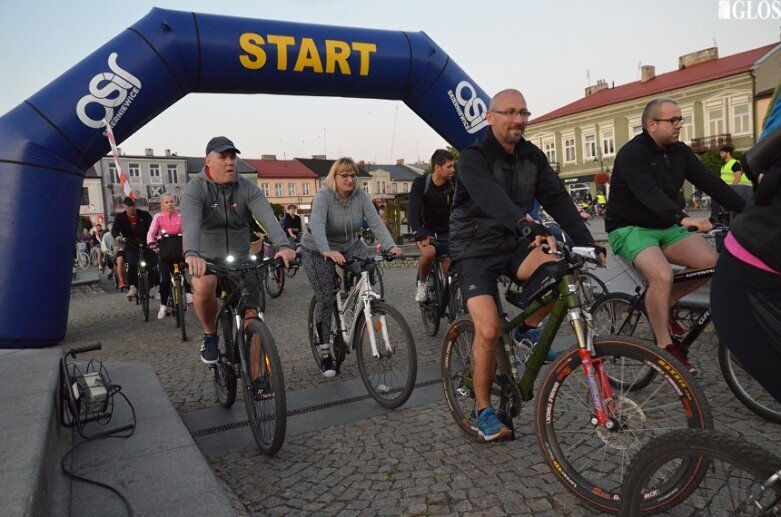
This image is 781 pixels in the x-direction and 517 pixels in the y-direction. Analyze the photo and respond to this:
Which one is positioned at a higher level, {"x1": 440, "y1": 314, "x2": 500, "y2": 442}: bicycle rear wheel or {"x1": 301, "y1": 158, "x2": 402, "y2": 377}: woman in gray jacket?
{"x1": 301, "y1": 158, "x2": 402, "y2": 377}: woman in gray jacket

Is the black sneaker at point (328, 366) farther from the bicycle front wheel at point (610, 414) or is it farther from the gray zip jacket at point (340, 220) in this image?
the bicycle front wheel at point (610, 414)

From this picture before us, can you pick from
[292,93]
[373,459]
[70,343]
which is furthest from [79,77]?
[373,459]

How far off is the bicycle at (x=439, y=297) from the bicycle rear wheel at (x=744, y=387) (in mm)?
2907

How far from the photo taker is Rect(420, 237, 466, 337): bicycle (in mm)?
6391

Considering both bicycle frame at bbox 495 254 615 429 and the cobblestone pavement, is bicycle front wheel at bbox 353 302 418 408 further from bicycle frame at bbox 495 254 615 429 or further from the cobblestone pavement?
bicycle frame at bbox 495 254 615 429

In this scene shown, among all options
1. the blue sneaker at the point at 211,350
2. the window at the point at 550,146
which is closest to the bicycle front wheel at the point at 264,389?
the blue sneaker at the point at 211,350

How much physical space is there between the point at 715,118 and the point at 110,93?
1744 inches

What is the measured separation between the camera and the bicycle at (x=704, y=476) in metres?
1.50

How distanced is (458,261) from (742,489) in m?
2.05

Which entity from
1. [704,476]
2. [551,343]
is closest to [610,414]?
[551,343]

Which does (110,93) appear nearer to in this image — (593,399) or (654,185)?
(654,185)

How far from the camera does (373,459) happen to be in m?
3.42

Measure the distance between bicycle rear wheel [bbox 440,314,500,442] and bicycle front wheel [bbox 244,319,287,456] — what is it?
3.41 feet

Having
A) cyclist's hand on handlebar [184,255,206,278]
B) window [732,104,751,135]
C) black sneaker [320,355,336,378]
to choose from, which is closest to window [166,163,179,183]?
window [732,104,751,135]
